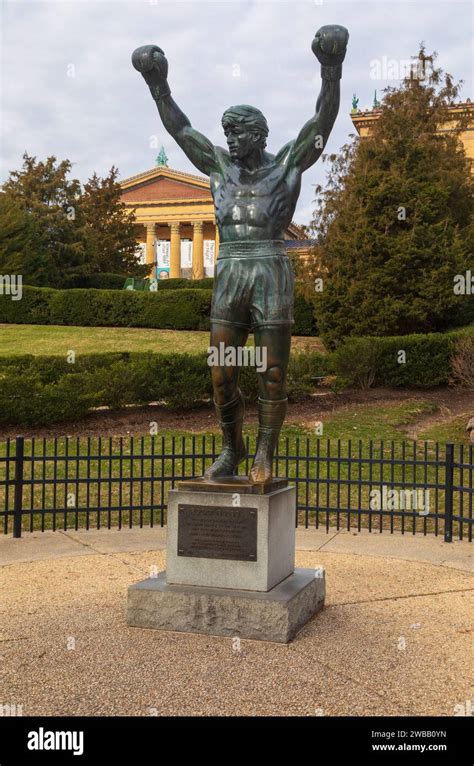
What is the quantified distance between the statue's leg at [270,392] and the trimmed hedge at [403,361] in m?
11.3

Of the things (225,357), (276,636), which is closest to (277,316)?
(225,357)

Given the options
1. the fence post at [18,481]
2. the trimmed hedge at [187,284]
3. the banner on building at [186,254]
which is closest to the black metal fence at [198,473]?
the fence post at [18,481]

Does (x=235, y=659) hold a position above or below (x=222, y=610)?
below

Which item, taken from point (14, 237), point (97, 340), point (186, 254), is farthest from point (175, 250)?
point (97, 340)

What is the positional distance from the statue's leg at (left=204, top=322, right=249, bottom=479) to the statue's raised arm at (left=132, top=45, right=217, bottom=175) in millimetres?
1218

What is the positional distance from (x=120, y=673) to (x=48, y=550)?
3.35 meters

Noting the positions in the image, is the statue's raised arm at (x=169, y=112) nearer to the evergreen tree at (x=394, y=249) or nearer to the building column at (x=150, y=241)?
the evergreen tree at (x=394, y=249)

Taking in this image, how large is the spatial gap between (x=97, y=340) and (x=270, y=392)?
68.3 ft

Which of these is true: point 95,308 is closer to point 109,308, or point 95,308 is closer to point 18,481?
point 109,308

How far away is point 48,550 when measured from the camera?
7.12 metres

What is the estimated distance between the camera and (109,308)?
28797mm

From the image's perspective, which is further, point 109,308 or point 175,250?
point 175,250

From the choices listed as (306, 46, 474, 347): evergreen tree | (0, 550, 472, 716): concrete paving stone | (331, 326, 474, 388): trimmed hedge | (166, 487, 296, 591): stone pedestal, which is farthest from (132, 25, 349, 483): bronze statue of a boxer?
(306, 46, 474, 347): evergreen tree

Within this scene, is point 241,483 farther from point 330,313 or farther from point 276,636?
point 330,313
